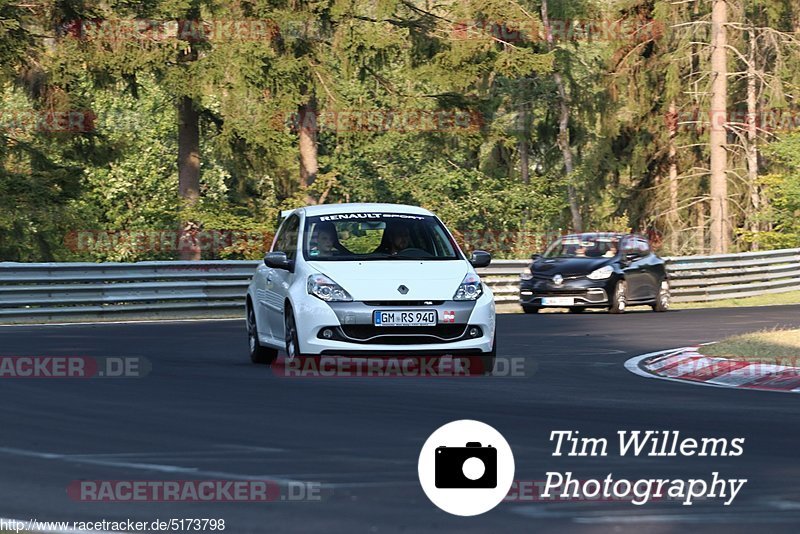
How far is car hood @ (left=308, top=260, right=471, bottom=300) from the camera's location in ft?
49.1

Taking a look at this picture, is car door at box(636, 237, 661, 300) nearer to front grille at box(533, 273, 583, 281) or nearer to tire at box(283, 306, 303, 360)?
front grille at box(533, 273, 583, 281)

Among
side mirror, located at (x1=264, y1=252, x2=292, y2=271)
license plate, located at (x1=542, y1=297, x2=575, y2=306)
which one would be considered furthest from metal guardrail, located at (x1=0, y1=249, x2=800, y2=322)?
side mirror, located at (x1=264, y1=252, x2=292, y2=271)

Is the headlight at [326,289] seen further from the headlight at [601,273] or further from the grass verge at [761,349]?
the headlight at [601,273]

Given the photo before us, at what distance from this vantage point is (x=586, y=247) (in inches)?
1237

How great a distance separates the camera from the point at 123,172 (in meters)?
55.5

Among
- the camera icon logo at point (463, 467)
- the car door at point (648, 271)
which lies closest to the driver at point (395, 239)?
the camera icon logo at point (463, 467)

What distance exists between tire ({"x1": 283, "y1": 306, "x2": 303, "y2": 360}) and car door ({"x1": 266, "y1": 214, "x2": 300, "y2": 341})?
Answer: 168 millimetres

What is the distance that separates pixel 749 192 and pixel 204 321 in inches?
1418

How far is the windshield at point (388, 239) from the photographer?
16.0 m

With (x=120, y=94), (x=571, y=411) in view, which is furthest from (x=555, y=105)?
(x=571, y=411)

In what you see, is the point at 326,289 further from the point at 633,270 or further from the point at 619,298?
the point at 633,270

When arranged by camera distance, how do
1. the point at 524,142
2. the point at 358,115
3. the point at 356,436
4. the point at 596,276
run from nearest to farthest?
the point at 356,436
the point at 596,276
the point at 358,115
the point at 524,142

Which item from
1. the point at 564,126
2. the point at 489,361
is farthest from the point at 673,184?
the point at 489,361

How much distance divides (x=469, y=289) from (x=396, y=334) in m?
0.86
